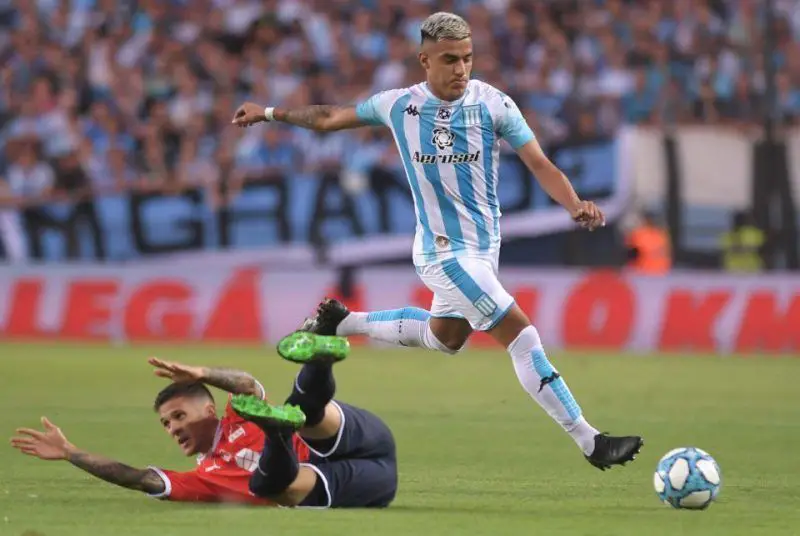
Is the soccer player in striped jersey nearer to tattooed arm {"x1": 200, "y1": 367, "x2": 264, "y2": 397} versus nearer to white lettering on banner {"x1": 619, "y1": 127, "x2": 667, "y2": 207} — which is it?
tattooed arm {"x1": 200, "y1": 367, "x2": 264, "y2": 397}

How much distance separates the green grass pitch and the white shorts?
970 millimetres

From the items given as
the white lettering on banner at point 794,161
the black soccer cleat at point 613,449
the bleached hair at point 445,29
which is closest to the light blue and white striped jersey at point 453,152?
the bleached hair at point 445,29

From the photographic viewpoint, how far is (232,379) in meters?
7.41

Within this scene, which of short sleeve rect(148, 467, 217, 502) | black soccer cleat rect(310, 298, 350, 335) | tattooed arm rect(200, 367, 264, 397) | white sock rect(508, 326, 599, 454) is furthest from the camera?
black soccer cleat rect(310, 298, 350, 335)

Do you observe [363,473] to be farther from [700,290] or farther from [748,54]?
[748,54]

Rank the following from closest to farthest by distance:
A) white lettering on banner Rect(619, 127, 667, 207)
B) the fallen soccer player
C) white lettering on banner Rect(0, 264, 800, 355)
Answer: the fallen soccer player → white lettering on banner Rect(0, 264, 800, 355) → white lettering on banner Rect(619, 127, 667, 207)

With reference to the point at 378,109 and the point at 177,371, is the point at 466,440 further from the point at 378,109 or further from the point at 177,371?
the point at 177,371

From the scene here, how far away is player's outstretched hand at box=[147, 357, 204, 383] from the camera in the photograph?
7.02 metres

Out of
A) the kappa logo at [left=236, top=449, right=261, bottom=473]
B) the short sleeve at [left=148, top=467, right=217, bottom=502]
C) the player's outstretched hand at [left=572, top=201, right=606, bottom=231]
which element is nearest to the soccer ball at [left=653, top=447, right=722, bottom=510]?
the player's outstretched hand at [left=572, top=201, right=606, bottom=231]

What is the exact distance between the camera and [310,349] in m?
7.55

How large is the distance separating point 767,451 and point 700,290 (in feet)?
28.1

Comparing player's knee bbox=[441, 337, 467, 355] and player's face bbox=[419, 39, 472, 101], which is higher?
player's face bbox=[419, 39, 472, 101]

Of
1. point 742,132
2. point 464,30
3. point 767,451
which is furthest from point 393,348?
point 464,30

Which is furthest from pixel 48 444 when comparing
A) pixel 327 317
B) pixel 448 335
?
pixel 448 335
